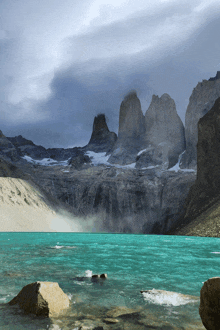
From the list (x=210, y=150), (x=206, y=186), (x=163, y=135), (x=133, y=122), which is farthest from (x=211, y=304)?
(x=133, y=122)

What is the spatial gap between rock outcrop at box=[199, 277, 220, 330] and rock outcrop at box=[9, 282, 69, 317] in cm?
419

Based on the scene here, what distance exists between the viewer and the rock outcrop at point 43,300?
7727mm

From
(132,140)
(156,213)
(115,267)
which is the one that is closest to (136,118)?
(132,140)

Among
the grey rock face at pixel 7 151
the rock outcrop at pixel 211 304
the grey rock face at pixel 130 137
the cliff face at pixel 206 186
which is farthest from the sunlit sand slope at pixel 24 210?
the grey rock face at pixel 130 137

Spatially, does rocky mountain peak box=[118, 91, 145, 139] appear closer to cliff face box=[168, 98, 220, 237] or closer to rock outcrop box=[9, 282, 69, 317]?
cliff face box=[168, 98, 220, 237]

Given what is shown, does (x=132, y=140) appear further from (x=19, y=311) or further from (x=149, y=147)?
(x=19, y=311)

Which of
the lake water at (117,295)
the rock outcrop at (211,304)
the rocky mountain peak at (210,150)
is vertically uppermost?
the rocky mountain peak at (210,150)

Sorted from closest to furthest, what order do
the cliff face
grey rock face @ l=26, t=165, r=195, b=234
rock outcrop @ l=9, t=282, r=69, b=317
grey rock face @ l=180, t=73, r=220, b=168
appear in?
rock outcrop @ l=9, t=282, r=69, b=317
the cliff face
grey rock face @ l=26, t=165, r=195, b=234
grey rock face @ l=180, t=73, r=220, b=168

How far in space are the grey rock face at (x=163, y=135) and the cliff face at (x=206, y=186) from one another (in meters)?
63.1

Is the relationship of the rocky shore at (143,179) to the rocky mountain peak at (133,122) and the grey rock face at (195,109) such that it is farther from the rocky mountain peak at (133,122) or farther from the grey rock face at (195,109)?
the rocky mountain peak at (133,122)

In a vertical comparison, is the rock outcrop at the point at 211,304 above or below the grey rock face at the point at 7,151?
below

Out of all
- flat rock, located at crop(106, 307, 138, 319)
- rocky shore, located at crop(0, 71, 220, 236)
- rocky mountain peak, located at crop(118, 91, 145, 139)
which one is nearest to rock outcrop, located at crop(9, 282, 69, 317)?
flat rock, located at crop(106, 307, 138, 319)

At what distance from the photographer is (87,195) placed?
13650 centimetres

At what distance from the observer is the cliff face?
58.9 meters
